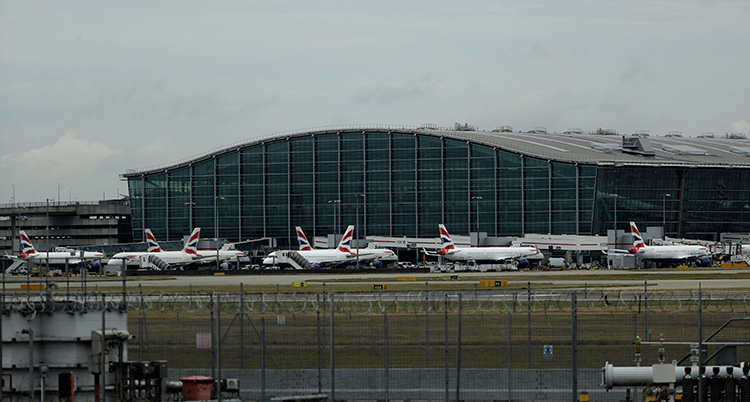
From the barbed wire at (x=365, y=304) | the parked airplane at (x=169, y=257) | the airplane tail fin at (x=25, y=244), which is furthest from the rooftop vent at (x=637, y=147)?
the barbed wire at (x=365, y=304)

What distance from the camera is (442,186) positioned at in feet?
516

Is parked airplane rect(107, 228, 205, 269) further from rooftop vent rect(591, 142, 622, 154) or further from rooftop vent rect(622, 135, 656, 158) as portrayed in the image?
rooftop vent rect(622, 135, 656, 158)

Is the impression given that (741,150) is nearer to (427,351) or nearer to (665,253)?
(665,253)

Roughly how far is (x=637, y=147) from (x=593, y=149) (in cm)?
759

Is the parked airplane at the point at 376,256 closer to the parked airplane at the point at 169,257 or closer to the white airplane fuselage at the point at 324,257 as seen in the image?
the white airplane fuselage at the point at 324,257

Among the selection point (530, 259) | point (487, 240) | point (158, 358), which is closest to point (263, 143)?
point (487, 240)

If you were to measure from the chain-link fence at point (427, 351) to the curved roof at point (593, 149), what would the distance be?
4449 inches

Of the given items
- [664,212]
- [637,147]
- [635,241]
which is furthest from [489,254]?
[637,147]

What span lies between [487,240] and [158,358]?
12463 cm

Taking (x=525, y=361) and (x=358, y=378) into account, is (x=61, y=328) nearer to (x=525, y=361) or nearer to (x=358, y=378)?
(x=358, y=378)

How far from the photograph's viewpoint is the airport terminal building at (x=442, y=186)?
493ft

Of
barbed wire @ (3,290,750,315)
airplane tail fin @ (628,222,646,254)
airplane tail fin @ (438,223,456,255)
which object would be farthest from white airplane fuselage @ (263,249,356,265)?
barbed wire @ (3,290,750,315)

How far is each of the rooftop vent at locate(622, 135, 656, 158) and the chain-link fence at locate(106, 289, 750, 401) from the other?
121 metres

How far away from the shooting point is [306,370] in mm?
27234
